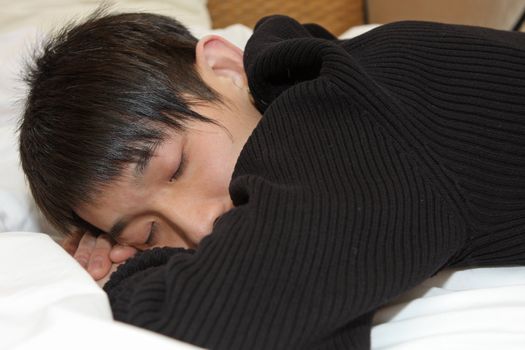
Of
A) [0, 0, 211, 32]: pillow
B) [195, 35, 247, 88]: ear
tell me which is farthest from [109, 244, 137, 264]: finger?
[0, 0, 211, 32]: pillow

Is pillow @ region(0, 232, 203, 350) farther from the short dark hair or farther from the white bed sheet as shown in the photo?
the short dark hair

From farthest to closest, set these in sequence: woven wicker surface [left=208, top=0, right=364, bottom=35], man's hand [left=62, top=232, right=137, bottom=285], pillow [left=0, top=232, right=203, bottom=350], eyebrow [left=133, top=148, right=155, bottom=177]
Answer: woven wicker surface [left=208, top=0, right=364, bottom=35] < man's hand [left=62, top=232, right=137, bottom=285] < eyebrow [left=133, top=148, right=155, bottom=177] < pillow [left=0, top=232, right=203, bottom=350]

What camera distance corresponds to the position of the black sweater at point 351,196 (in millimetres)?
509

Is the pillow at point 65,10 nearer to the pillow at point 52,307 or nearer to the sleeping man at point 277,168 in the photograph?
the sleeping man at point 277,168

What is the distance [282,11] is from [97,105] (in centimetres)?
96

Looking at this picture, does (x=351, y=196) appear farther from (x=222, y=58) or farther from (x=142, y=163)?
(x=222, y=58)

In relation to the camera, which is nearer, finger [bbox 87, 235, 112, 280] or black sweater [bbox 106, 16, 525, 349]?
black sweater [bbox 106, 16, 525, 349]

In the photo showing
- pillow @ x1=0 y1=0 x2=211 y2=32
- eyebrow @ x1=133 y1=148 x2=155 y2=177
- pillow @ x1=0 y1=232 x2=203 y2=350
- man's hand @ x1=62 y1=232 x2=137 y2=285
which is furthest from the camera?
pillow @ x1=0 y1=0 x2=211 y2=32

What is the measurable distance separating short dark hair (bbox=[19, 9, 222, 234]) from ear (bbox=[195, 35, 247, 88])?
30mm

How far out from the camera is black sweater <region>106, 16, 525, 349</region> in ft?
1.67

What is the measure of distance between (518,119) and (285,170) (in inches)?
10.3

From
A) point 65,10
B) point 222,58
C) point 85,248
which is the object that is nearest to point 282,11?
point 65,10

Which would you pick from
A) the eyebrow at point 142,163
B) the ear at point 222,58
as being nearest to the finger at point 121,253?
the eyebrow at point 142,163

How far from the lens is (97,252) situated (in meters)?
0.83
